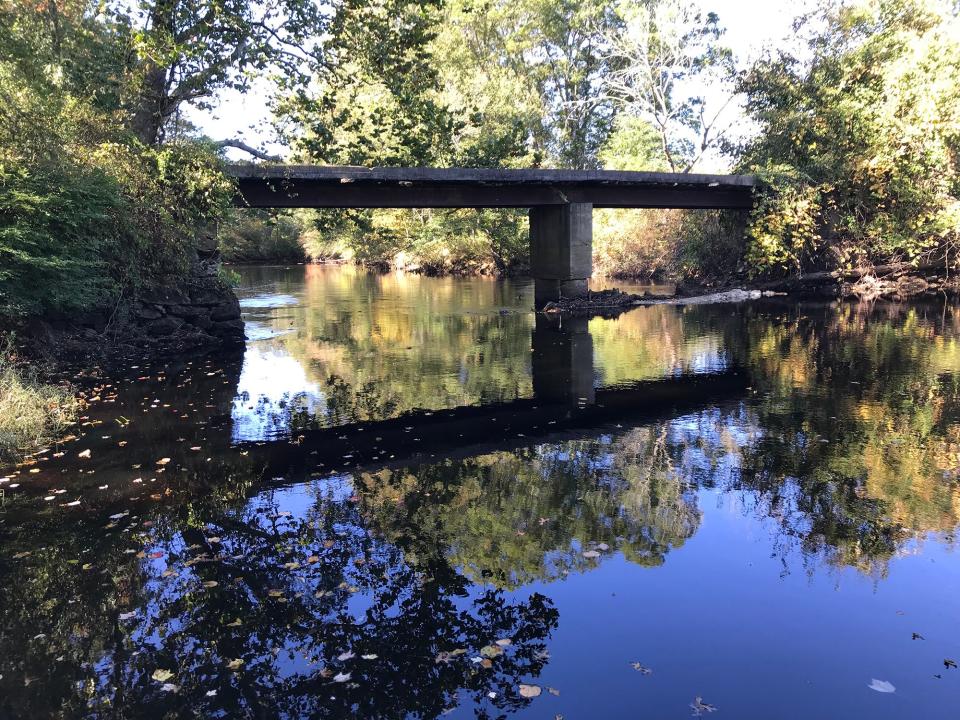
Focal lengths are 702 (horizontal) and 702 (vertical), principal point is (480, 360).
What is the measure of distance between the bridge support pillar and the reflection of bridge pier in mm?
4300

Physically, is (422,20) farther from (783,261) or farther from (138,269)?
(783,261)

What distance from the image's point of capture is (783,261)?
103 ft

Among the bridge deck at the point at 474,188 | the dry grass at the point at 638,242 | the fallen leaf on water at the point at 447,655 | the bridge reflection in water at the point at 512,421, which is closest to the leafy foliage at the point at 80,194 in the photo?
the bridge deck at the point at 474,188

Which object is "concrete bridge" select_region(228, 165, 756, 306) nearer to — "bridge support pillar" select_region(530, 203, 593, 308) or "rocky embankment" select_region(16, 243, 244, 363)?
"bridge support pillar" select_region(530, 203, 593, 308)

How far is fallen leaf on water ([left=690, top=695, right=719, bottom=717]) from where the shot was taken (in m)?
4.12

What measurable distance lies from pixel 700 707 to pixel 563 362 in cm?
1183

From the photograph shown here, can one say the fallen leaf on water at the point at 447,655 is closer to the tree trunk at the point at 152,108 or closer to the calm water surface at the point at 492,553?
the calm water surface at the point at 492,553

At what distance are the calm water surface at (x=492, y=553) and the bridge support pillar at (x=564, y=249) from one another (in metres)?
14.8

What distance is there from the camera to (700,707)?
13.7 feet

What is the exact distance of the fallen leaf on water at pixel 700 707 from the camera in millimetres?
4117

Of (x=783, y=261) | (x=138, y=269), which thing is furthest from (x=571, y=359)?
(x=783, y=261)

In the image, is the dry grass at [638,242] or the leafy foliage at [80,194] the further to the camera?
the dry grass at [638,242]

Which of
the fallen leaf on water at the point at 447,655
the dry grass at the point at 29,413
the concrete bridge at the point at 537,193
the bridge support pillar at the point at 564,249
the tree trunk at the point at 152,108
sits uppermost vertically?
the tree trunk at the point at 152,108

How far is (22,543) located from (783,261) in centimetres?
3130
